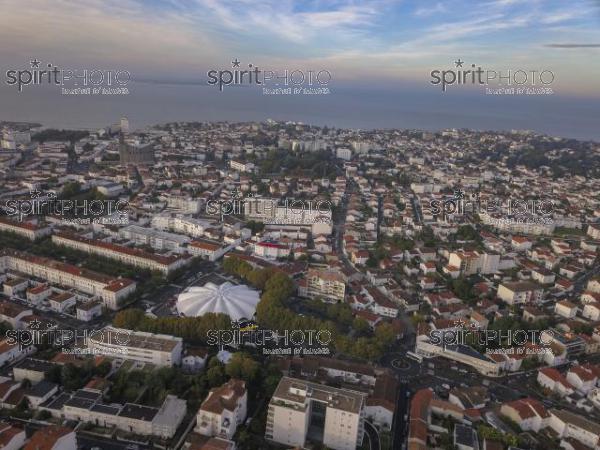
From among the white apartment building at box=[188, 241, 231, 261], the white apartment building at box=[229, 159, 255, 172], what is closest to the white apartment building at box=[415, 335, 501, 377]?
the white apartment building at box=[188, 241, 231, 261]

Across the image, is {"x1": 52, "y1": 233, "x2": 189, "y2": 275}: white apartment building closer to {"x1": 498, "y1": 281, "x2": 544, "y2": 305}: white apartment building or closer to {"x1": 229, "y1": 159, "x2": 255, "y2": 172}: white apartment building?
{"x1": 498, "y1": 281, "x2": 544, "y2": 305}: white apartment building

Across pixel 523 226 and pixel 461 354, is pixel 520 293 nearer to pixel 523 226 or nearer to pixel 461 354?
pixel 461 354

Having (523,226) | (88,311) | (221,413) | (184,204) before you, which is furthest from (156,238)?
(523,226)

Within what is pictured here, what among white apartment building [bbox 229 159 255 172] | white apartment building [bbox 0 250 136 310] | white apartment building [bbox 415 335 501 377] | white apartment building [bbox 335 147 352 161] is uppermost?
white apartment building [bbox 335 147 352 161]

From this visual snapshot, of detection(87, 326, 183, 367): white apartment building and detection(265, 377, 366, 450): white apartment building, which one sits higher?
detection(87, 326, 183, 367): white apartment building

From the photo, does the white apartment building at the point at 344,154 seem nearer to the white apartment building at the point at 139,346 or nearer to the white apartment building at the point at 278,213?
the white apartment building at the point at 278,213

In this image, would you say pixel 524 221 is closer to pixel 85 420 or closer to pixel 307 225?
pixel 307 225

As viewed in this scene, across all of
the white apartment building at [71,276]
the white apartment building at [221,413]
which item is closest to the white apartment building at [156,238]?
the white apartment building at [71,276]
